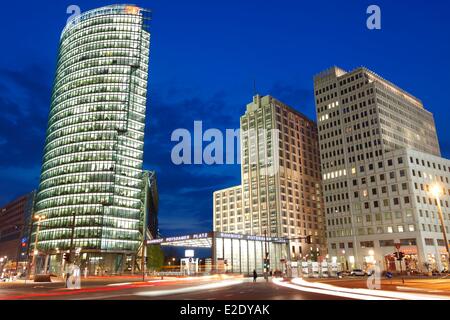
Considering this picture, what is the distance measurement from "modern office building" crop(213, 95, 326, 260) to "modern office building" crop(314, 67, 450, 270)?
18526mm

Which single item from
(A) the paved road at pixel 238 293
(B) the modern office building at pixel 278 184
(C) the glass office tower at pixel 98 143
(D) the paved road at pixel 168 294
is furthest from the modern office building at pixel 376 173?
(D) the paved road at pixel 168 294

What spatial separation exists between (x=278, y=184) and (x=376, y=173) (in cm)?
3756

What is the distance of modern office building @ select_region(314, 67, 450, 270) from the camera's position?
97.4 metres

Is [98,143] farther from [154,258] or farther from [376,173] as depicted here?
[376,173]

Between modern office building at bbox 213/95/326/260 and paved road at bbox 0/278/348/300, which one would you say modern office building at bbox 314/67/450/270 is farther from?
paved road at bbox 0/278/348/300

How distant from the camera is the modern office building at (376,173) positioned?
9738 cm

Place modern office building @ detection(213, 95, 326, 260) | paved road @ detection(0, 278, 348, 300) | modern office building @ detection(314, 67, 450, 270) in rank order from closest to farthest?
paved road @ detection(0, 278, 348, 300) → modern office building @ detection(314, 67, 450, 270) → modern office building @ detection(213, 95, 326, 260)

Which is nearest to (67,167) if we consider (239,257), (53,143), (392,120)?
(53,143)

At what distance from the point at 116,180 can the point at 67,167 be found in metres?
17.8

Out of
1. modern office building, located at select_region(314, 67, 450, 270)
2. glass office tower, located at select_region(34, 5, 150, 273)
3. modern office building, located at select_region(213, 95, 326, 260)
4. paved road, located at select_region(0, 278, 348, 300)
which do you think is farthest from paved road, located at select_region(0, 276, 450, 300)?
modern office building, located at select_region(213, 95, 326, 260)

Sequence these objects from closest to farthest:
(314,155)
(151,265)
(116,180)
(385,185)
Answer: (385,185)
(151,265)
(116,180)
(314,155)

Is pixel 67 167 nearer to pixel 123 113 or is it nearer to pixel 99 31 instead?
pixel 123 113

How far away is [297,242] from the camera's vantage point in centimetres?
13300

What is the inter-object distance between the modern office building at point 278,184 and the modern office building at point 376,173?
729 inches
